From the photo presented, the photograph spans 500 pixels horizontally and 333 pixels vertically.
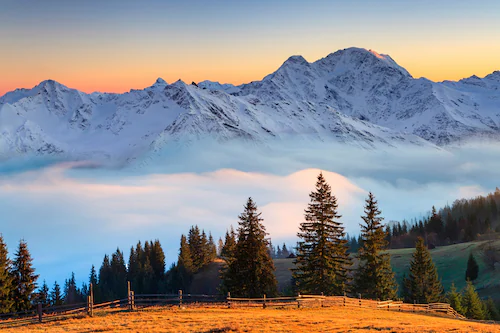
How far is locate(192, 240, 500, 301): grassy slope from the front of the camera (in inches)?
4369

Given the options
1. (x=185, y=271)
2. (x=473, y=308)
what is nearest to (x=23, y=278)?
(x=473, y=308)

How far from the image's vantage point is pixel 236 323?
128 feet

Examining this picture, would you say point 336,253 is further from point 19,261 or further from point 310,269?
point 19,261

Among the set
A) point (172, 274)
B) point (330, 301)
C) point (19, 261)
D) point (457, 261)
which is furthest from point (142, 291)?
point (330, 301)

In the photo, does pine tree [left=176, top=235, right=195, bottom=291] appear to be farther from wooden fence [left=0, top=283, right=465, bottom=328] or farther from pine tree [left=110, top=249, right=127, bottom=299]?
wooden fence [left=0, top=283, right=465, bottom=328]

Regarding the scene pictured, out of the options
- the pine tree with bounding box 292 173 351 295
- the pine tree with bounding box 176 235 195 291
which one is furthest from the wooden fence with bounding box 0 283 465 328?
the pine tree with bounding box 176 235 195 291

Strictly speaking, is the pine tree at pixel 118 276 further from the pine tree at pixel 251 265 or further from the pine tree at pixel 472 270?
the pine tree at pixel 251 265

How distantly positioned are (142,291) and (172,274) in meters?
10.7

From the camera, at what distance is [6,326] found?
41.4 metres

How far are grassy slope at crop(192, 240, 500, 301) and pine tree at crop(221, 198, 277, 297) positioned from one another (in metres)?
40.7

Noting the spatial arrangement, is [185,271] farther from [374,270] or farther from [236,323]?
[236,323]

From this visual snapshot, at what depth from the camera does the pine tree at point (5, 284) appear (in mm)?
62969

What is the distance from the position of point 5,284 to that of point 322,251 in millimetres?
36882

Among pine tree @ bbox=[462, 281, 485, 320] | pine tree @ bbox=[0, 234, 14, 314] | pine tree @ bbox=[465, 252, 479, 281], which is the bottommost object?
pine tree @ bbox=[462, 281, 485, 320]
